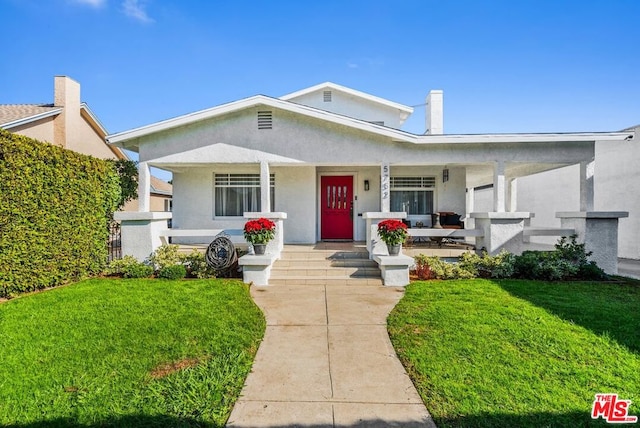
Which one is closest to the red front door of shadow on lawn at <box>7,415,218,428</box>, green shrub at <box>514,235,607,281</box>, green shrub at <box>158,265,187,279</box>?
green shrub at <box>158,265,187,279</box>

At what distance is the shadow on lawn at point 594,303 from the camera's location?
4.76 meters

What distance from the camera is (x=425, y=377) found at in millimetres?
3654

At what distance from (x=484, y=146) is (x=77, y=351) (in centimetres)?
1002

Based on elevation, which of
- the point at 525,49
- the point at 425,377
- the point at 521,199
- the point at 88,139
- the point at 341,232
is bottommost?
the point at 425,377

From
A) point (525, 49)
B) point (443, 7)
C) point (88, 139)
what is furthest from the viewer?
point (88, 139)

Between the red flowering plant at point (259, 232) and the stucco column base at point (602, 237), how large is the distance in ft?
26.6

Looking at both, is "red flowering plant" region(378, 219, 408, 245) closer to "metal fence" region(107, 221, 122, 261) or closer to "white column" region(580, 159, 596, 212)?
"white column" region(580, 159, 596, 212)

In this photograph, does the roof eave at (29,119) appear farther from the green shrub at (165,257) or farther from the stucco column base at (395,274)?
the stucco column base at (395,274)

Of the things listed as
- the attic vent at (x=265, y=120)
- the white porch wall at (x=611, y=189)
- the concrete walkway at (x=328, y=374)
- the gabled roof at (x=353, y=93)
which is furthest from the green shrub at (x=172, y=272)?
the white porch wall at (x=611, y=189)

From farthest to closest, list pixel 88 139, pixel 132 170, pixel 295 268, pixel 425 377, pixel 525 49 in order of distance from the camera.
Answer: pixel 88 139, pixel 132 170, pixel 525 49, pixel 295 268, pixel 425 377

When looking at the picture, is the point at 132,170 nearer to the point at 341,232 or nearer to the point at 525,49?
the point at 341,232

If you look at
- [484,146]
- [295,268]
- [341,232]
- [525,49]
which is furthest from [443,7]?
[295,268]

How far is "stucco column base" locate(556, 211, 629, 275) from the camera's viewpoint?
8.28m

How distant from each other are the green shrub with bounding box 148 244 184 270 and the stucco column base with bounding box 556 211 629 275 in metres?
Answer: 10.5
